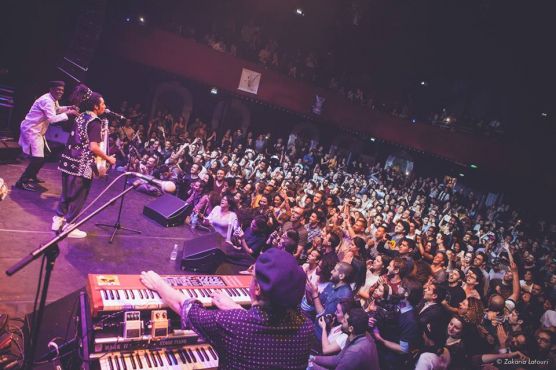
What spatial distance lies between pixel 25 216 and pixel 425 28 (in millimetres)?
13320

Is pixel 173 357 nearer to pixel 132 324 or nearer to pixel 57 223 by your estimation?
pixel 132 324

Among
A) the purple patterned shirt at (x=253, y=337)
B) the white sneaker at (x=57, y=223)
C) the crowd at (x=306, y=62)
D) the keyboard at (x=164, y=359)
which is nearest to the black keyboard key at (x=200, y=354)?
the keyboard at (x=164, y=359)

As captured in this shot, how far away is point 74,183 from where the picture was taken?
4070 millimetres

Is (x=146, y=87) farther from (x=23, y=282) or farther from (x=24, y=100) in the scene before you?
(x=23, y=282)

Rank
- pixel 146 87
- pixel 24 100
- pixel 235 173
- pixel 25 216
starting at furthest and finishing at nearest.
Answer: pixel 146 87 < pixel 235 173 < pixel 24 100 < pixel 25 216

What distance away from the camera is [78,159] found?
405 cm

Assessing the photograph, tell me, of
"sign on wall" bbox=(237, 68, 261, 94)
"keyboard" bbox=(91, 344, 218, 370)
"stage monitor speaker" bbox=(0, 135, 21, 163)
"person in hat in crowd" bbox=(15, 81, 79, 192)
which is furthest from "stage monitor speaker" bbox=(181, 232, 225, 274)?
"sign on wall" bbox=(237, 68, 261, 94)

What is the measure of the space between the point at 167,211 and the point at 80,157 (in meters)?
1.97

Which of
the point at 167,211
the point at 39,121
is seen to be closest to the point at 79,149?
the point at 39,121

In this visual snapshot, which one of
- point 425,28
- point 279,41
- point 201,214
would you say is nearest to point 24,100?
point 201,214

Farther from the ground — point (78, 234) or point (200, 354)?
point (200, 354)

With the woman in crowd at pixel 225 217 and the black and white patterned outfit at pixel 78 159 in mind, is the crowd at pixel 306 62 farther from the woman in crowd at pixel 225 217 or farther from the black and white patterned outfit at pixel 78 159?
the black and white patterned outfit at pixel 78 159

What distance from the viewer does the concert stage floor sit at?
3354mm

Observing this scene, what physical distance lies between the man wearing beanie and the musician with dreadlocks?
10.00ft
